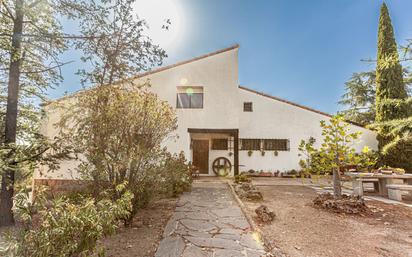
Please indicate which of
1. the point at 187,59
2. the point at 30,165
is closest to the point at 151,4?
the point at 30,165

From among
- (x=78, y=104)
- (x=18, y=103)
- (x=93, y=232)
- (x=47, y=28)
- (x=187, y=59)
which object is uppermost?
(x=187, y=59)

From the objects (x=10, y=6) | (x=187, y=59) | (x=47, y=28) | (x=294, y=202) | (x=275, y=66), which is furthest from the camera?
(x=275, y=66)

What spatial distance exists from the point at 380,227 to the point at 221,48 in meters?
9.34

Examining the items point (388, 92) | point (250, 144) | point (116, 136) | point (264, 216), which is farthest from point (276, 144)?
point (116, 136)

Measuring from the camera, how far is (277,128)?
12234 mm

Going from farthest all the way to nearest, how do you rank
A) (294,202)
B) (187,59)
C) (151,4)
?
1. (187,59)
2. (294,202)
3. (151,4)

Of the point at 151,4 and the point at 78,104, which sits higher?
the point at 151,4

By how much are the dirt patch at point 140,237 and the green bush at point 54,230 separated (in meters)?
1.18

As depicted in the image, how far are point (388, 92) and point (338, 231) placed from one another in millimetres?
12660

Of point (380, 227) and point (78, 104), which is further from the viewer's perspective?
point (380, 227)

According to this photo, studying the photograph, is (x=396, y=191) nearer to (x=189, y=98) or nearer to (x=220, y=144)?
(x=220, y=144)

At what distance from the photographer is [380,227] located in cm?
420

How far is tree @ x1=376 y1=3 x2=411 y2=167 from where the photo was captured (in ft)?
37.0

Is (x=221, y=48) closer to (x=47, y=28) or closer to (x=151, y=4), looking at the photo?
(x=151, y=4)
